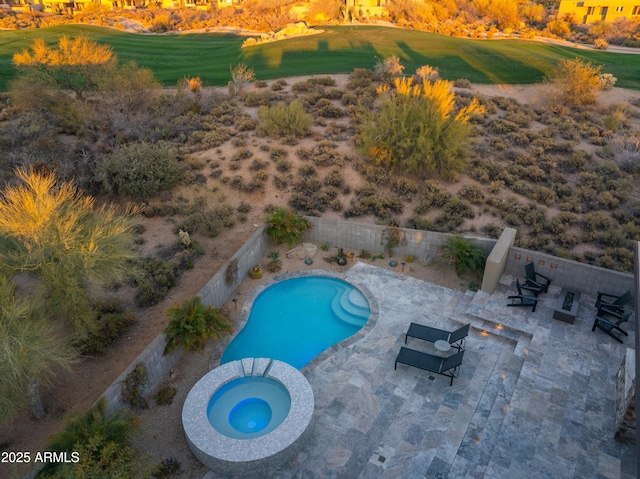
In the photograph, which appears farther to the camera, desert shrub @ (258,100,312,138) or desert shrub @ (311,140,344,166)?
desert shrub @ (258,100,312,138)

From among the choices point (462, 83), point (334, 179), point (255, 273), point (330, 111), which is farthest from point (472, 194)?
point (462, 83)

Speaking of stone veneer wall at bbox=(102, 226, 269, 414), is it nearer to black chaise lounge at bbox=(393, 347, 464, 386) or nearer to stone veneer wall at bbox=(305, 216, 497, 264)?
stone veneer wall at bbox=(305, 216, 497, 264)

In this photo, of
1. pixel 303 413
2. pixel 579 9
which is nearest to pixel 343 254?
pixel 303 413

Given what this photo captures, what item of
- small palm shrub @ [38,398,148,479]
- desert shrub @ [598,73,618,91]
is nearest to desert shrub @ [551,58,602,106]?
desert shrub @ [598,73,618,91]

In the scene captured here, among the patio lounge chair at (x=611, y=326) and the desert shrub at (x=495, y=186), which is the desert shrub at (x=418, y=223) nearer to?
the desert shrub at (x=495, y=186)

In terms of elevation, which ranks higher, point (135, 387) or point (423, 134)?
point (423, 134)

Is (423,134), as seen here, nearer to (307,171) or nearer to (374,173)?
(374,173)
